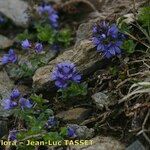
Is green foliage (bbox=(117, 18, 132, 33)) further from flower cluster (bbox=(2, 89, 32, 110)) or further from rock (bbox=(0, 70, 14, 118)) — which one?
rock (bbox=(0, 70, 14, 118))

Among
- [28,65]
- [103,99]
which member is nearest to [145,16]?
[103,99]

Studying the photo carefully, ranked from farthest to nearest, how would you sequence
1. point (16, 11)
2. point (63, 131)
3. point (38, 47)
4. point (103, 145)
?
1. point (16, 11)
2. point (38, 47)
3. point (63, 131)
4. point (103, 145)

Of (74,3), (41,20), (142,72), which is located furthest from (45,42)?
(142,72)

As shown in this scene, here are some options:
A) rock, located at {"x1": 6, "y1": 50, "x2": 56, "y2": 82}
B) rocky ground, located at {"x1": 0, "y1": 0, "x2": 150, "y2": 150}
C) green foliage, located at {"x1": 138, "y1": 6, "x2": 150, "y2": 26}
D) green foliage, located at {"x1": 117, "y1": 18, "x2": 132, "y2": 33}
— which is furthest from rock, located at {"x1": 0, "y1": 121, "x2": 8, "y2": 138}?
green foliage, located at {"x1": 138, "y1": 6, "x2": 150, "y2": 26}

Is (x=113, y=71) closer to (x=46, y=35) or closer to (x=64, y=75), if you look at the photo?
(x=64, y=75)

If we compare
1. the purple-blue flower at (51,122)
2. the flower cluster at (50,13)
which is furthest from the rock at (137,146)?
the flower cluster at (50,13)

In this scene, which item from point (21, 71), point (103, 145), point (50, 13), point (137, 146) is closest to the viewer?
point (137, 146)
